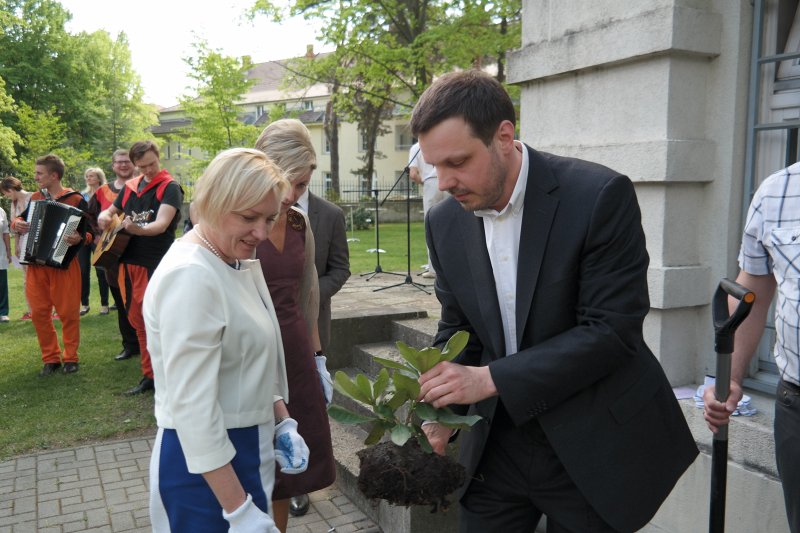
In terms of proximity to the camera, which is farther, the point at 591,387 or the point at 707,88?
the point at 707,88

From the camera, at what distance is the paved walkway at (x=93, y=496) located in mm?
4383

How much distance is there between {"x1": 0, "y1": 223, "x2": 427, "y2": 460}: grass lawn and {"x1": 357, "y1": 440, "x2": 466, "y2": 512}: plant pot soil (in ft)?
15.2

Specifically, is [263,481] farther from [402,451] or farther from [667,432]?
[667,432]

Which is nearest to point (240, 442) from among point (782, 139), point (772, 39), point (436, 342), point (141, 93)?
point (436, 342)

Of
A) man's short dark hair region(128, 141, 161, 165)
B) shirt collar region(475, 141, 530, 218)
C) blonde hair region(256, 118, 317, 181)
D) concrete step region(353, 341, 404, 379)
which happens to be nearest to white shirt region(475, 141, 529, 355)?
shirt collar region(475, 141, 530, 218)

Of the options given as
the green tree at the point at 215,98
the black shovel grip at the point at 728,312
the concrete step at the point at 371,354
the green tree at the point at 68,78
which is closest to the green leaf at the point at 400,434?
the black shovel grip at the point at 728,312

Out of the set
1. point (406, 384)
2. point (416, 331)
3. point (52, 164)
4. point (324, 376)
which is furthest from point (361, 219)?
point (406, 384)

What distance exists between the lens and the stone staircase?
185 inches

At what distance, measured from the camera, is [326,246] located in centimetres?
444

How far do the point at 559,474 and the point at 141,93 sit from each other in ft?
183

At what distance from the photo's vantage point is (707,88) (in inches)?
138

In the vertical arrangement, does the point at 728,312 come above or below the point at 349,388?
above

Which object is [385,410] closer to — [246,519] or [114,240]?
[246,519]

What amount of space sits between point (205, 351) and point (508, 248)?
0.98 m
